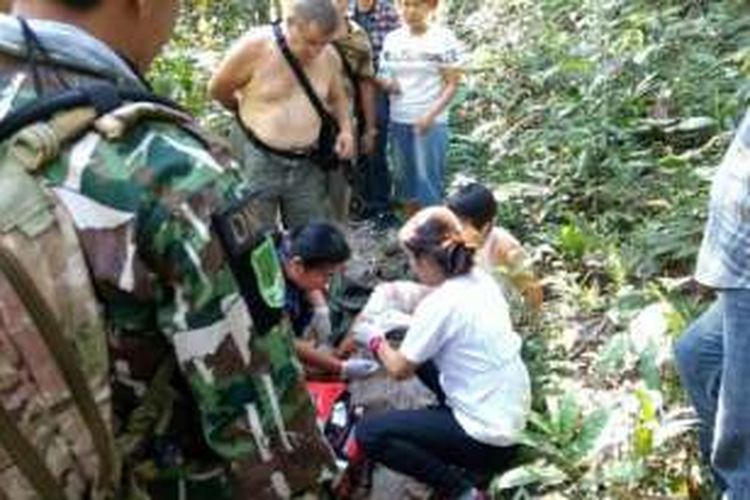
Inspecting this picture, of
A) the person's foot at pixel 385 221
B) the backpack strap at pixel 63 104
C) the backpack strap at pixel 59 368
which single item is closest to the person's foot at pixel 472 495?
the backpack strap at pixel 59 368

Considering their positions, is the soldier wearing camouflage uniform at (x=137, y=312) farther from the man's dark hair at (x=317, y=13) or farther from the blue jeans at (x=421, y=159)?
the blue jeans at (x=421, y=159)

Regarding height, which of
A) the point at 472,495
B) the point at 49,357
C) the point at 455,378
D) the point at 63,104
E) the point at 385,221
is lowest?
the point at 385,221

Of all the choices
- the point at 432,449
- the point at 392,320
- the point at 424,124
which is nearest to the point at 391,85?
the point at 424,124

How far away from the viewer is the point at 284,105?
5.11 metres

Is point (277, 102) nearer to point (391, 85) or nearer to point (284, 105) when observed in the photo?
point (284, 105)

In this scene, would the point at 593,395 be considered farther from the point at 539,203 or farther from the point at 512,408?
the point at 539,203

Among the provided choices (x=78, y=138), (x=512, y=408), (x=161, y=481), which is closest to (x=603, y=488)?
(x=512, y=408)

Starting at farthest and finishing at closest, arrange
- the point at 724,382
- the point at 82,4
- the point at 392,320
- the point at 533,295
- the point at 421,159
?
the point at 421,159 < the point at 533,295 < the point at 392,320 < the point at 724,382 < the point at 82,4

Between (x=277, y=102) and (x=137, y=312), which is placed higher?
(x=137, y=312)

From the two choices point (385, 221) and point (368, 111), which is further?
point (385, 221)

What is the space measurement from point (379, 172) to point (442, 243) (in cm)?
312

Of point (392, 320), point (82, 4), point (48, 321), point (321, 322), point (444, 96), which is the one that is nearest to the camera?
point (48, 321)

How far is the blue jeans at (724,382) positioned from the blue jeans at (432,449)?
2.62 feet

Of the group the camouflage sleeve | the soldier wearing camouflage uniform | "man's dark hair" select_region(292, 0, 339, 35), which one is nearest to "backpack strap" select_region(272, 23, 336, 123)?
"man's dark hair" select_region(292, 0, 339, 35)
